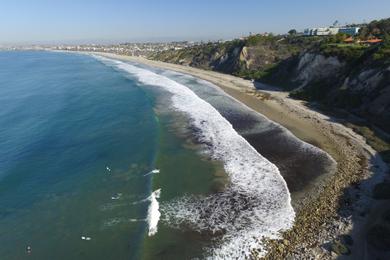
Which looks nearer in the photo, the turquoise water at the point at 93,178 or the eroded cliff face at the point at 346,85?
the turquoise water at the point at 93,178

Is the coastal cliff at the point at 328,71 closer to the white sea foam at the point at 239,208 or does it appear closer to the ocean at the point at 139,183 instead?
the ocean at the point at 139,183

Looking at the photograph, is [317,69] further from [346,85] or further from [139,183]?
[139,183]

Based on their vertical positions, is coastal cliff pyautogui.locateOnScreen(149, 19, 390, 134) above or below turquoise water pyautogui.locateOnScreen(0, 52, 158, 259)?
above

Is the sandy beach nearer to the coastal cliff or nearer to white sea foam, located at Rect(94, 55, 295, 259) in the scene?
white sea foam, located at Rect(94, 55, 295, 259)


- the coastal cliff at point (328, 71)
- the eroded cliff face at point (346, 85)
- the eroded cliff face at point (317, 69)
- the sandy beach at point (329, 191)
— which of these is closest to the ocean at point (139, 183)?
the sandy beach at point (329, 191)

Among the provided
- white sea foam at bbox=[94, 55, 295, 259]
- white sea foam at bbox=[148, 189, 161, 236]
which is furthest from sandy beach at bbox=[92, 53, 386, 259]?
white sea foam at bbox=[148, 189, 161, 236]
